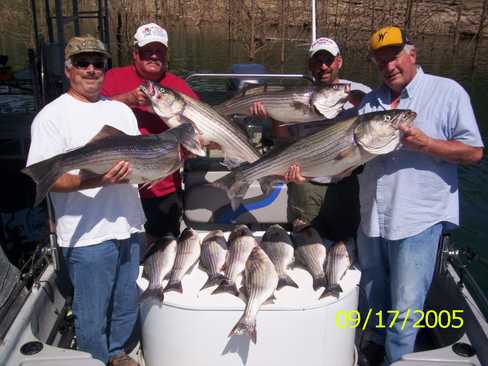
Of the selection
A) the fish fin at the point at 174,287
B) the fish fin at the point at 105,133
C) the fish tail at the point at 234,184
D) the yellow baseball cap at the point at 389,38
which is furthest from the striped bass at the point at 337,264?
the fish fin at the point at 105,133

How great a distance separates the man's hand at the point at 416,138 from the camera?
2873 mm

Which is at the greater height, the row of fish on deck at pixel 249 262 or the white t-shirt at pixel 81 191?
the white t-shirt at pixel 81 191

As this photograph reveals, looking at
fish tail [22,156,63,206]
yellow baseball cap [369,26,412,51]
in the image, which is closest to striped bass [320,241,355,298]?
yellow baseball cap [369,26,412,51]

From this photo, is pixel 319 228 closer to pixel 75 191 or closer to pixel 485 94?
pixel 75 191

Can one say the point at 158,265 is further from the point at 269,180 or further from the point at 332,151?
the point at 332,151

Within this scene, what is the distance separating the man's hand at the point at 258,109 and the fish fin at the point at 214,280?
1.44 meters

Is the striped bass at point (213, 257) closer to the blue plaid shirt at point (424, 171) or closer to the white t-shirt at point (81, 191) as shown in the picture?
the white t-shirt at point (81, 191)

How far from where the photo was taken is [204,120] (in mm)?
3801

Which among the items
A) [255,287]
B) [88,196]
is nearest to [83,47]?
[88,196]

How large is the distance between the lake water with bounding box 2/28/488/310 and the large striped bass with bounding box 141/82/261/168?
20.7ft

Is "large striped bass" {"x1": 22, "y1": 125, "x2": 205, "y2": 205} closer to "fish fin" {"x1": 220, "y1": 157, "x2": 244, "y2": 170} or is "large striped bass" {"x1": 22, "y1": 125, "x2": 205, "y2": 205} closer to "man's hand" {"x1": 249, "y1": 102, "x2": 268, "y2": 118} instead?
"fish fin" {"x1": 220, "y1": 157, "x2": 244, "y2": 170}

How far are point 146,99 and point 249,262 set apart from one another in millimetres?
1427

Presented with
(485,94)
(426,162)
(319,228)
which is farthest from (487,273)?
(485,94)

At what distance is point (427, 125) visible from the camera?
3.05 metres
